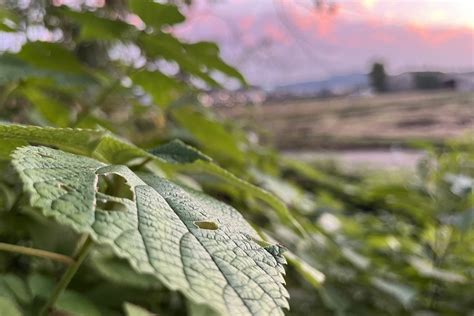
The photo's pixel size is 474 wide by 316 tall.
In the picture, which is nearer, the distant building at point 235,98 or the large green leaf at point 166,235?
the large green leaf at point 166,235

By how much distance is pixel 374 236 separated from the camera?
116 centimetres

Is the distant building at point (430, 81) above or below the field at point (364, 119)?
above

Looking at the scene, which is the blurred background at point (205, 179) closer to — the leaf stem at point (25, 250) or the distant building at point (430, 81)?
the leaf stem at point (25, 250)

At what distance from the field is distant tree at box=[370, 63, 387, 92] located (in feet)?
0.23

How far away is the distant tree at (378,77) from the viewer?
4.09 metres

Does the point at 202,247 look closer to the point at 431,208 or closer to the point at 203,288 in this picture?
the point at 203,288

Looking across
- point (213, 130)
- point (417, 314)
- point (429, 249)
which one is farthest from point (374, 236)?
point (213, 130)

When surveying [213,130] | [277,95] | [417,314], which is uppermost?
[277,95]

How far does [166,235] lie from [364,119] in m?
4.05

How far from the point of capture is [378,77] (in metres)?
4.21

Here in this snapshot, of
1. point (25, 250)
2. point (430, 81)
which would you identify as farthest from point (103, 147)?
point (430, 81)

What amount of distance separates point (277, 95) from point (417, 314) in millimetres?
3560

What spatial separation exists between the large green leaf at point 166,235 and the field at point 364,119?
2.96m

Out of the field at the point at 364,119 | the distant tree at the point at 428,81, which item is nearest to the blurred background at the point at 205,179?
the field at the point at 364,119
